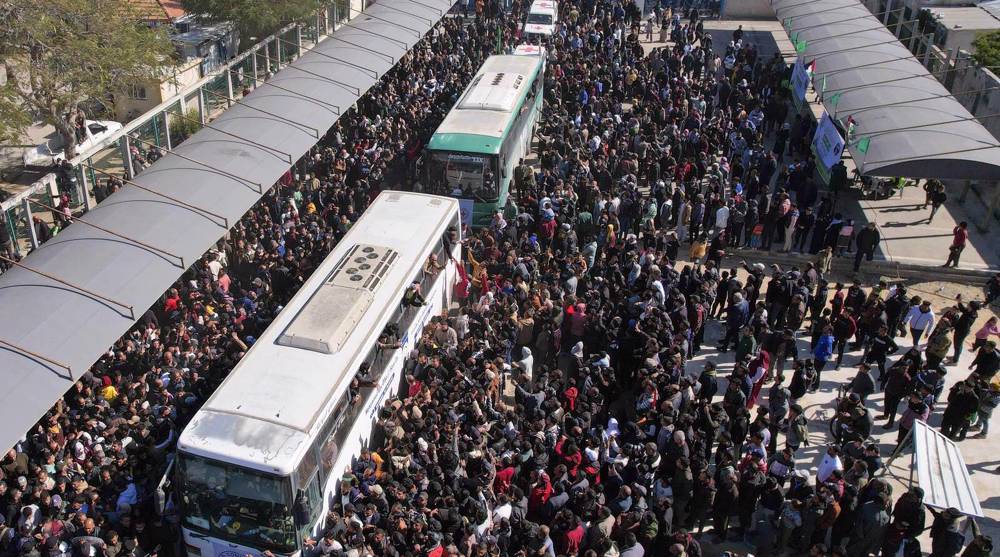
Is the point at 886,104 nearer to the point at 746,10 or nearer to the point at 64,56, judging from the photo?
the point at 746,10

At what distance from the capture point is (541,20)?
33.4m

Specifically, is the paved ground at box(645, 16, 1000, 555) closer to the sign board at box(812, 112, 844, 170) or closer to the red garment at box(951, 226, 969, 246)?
the red garment at box(951, 226, 969, 246)

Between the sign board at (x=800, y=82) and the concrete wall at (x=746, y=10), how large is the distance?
13.9 metres

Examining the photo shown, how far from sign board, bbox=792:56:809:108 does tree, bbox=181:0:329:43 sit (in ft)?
53.5

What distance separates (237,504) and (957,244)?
51.7ft

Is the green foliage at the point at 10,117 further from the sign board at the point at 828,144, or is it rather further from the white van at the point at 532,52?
the sign board at the point at 828,144

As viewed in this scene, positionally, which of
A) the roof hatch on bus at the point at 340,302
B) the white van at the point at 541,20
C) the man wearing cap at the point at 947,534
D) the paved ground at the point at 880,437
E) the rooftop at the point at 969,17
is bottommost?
the paved ground at the point at 880,437

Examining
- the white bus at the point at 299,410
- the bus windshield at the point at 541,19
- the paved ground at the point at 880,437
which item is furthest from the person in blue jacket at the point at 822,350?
the bus windshield at the point at 541,19

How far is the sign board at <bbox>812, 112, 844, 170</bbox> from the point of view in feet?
66.4

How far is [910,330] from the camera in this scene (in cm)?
1588

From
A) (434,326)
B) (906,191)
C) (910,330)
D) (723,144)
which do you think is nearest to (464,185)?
(434,326)

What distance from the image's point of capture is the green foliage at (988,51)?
24.6 metres

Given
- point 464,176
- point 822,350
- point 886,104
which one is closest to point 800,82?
point 886,104

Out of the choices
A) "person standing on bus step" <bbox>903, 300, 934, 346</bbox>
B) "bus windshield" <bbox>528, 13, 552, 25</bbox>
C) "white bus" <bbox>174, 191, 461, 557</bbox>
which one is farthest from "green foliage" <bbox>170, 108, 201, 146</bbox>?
"person standing on bus step" <bbox>903, 300, 934, 346</bbox>
